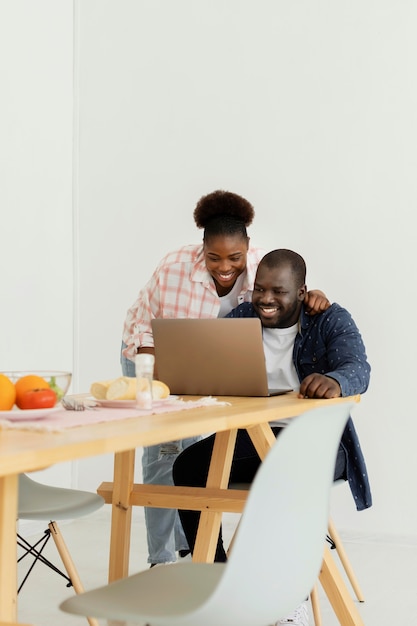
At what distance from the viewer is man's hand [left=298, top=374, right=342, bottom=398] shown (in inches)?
84.6

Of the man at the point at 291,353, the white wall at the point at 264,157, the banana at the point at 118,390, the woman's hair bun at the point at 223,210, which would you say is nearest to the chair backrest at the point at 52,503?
the man at the point at 291,353

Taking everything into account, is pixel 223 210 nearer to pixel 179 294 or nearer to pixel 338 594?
pixel 179 294

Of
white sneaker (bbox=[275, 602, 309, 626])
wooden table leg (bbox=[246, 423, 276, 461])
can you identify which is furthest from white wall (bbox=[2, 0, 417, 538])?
wooden table leg (bbox=[246, 423, 276, 461])

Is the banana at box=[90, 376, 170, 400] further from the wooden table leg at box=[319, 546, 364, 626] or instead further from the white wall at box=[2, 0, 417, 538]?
the white wall at box=[2, 0, 417, 538]

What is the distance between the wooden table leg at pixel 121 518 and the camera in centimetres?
231

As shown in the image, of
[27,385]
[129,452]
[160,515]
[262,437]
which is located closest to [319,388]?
[262,437]

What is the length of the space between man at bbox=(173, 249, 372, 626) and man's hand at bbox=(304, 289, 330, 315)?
2cm

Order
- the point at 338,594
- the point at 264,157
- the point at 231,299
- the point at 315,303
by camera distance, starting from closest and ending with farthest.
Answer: the point at 338,594
the point at 315,303
the point at 231,299
the point at 264,157

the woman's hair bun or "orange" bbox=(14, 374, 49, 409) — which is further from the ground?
the woman's hair bun

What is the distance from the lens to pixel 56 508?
2234mm

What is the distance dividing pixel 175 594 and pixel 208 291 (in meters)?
1.64

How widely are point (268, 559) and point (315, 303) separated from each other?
52.1 inches

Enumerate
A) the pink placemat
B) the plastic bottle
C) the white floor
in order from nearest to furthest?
the pink placemat → the plastic bottle → the white floor

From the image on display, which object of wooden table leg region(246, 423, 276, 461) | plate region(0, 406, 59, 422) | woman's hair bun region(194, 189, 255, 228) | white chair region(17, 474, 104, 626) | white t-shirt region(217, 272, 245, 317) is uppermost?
woman's hair bun region(194, 189, 255, 228)
